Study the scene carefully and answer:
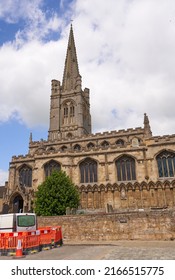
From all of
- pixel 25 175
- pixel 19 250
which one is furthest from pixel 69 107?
pixel 19 250

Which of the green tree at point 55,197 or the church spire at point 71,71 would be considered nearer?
the green tree at point 55,197

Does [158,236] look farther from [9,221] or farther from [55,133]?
[55,133]

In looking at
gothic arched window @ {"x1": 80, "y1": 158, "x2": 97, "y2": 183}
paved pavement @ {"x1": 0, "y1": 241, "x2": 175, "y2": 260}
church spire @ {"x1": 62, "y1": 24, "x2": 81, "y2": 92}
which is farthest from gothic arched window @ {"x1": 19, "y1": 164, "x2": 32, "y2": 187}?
church spire @ {"x1": 62, "y1": 24, "x2": 81, "y2": 92}

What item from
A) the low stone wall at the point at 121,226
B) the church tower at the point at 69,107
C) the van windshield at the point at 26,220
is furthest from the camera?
the church tower at the point at 69,107

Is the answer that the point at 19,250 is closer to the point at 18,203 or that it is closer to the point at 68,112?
the point at 18,203

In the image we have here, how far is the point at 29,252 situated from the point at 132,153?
2154 centimetres

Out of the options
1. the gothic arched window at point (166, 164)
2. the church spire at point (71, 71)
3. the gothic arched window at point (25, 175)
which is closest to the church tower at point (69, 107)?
the church spire at point (71, 71)

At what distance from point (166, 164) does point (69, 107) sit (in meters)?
31.6

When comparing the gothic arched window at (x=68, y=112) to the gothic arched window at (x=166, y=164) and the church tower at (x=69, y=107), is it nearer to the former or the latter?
the church tower at (x=69, y=107)

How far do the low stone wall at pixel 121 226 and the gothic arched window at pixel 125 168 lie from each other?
43.7ft

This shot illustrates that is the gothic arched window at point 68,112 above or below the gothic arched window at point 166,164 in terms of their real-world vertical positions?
above

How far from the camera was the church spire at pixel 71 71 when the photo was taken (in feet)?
195
